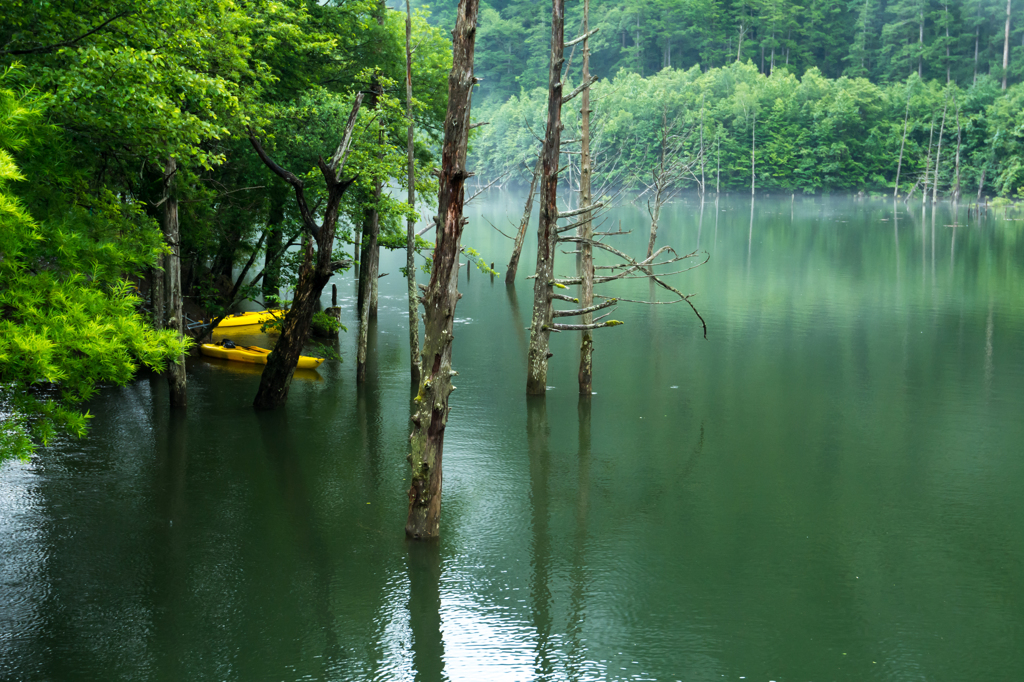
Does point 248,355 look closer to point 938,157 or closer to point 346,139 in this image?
point 346,139

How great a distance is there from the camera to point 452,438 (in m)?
16.7

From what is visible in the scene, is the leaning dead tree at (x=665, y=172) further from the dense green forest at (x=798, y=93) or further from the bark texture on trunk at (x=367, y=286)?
the bark texture on trunk at (x=367, y=286)

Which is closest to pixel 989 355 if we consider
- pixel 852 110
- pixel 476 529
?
pixel 476 529

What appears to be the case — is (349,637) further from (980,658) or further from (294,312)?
(294,312)

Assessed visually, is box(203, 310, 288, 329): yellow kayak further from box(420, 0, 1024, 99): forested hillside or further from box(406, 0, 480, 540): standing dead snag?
box(420, 0, 1024, 99): forested hillside

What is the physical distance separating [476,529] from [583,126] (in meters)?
8.88

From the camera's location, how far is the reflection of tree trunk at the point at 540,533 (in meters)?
9.62

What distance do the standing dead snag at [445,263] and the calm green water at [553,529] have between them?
188 cm

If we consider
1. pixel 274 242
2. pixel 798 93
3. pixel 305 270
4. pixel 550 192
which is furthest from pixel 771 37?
pixel 305 270

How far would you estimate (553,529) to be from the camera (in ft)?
41.5

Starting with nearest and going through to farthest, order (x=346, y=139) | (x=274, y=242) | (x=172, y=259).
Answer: (x=172, y=259) < (x=346, y=139) < (x=274, y=242)

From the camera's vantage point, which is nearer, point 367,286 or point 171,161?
point 171,161

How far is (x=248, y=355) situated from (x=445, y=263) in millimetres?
13285

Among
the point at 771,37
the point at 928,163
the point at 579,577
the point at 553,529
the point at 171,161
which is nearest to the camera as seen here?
the point at 579,577
